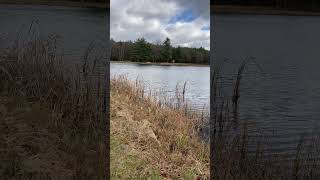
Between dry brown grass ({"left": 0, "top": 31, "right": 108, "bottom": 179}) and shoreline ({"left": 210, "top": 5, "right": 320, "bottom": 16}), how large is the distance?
0.86 m

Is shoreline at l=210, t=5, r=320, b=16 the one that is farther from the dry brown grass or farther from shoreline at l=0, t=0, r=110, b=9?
the dry brown grass

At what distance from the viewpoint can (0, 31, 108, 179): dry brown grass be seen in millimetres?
2256

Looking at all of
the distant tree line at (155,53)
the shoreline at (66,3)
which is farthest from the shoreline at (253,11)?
the shoreline at (66,3)

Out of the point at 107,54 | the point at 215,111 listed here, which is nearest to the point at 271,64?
the point at 215,111

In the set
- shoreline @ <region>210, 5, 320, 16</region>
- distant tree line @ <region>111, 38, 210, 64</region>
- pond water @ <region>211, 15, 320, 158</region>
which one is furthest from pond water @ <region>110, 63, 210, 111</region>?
shoreline @ <region>210, 5, 320, 16</region>

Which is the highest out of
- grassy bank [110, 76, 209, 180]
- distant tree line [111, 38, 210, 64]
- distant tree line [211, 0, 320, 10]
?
distant tree line [211, 0, 320, 10]

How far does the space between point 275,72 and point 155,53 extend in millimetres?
789

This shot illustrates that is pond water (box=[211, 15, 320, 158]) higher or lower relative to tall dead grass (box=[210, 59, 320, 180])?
higher

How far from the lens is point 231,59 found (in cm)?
264

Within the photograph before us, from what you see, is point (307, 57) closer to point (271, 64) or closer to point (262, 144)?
point (271, 64)

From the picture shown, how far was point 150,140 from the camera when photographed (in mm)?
2969

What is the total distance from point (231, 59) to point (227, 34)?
16 centimetres

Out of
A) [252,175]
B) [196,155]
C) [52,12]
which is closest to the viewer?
[52,12]

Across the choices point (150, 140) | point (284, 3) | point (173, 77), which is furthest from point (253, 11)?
point (150, 140)
